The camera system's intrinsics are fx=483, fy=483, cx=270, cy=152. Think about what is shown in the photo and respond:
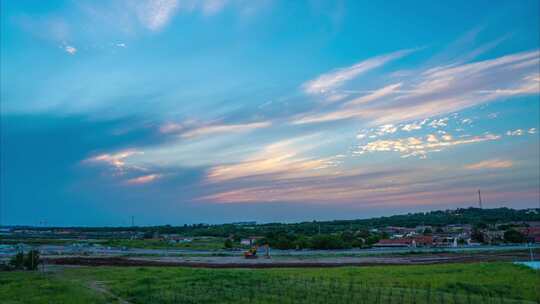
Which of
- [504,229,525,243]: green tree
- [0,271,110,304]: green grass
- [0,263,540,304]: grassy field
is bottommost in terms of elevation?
[504,229,525,243]: green tree

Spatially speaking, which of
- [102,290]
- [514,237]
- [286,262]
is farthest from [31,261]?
[514,237]

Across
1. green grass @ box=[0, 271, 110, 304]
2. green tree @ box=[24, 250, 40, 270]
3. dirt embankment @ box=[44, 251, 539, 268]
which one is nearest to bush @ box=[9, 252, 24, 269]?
green tree @ box=[24, 250, 40, 270]

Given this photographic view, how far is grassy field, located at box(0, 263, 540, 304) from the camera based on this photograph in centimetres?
2414

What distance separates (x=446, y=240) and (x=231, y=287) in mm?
72979

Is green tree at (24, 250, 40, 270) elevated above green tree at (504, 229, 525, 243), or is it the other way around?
green tree at (24, 250, 40, 270)

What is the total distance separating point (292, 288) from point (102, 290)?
36.3 feet

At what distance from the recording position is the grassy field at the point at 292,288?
2414cm

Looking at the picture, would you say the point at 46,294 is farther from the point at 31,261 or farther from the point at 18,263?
the point at 18,263

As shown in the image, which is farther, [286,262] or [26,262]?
[286,262]

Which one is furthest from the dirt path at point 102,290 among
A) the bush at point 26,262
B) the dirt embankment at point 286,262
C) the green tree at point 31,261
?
the dirt embankment at point 286,262

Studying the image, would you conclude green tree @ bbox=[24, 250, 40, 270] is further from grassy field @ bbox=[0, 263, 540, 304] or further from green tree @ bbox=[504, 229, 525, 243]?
green tree @ bbox=[504, 229, 525, 243]

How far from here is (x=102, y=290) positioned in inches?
1109

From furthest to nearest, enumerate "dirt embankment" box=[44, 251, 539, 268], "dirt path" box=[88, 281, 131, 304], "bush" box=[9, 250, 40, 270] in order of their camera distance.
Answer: "dirt embankment" box=[44, 251, 539, 268] → "bush" box=[9, 250, 40, 270] → "dirt path" box=[88, 281, 131, 304]

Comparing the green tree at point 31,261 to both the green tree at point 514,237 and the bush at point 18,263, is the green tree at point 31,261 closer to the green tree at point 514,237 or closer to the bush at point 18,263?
the bush at point 18,263
